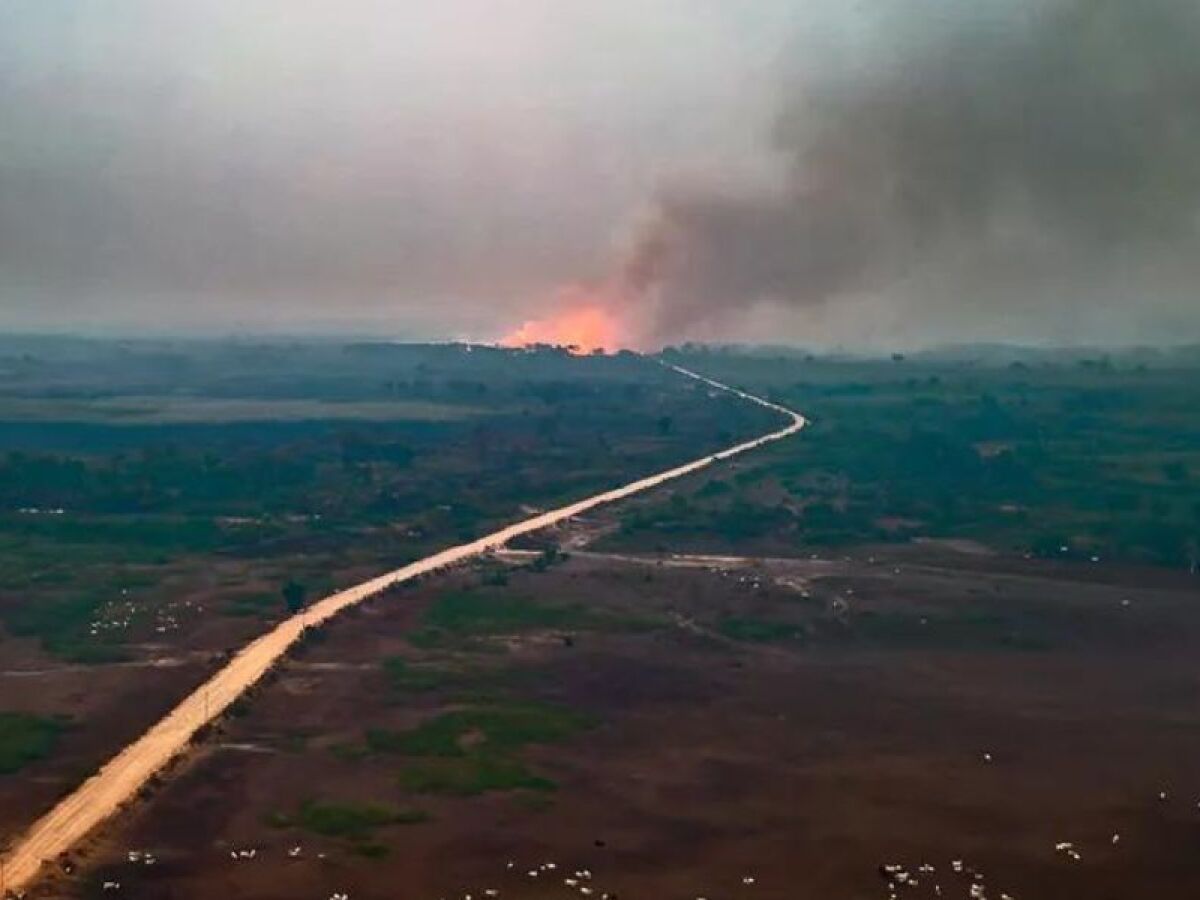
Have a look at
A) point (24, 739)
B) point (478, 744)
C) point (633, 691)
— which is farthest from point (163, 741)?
point (633, 691)

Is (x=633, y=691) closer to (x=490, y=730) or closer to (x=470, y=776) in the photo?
(x=490, y=730)

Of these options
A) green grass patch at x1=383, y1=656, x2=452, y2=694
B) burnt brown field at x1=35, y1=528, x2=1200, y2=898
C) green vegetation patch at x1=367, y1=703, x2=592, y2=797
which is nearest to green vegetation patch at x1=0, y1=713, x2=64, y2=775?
burnt brown field at x1=35, y1=528, x2=1200, y2=898

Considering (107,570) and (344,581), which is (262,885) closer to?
(344,581)

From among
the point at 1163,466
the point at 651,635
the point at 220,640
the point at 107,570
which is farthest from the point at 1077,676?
the point at 1163,466

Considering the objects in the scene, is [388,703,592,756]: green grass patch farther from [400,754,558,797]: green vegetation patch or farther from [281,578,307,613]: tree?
[281,578,307,613]: tree

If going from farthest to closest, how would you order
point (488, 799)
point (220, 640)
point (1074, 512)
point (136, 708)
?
point (1074, 512) → point (220, 640) → point (136, 708) → point (488, 799)
